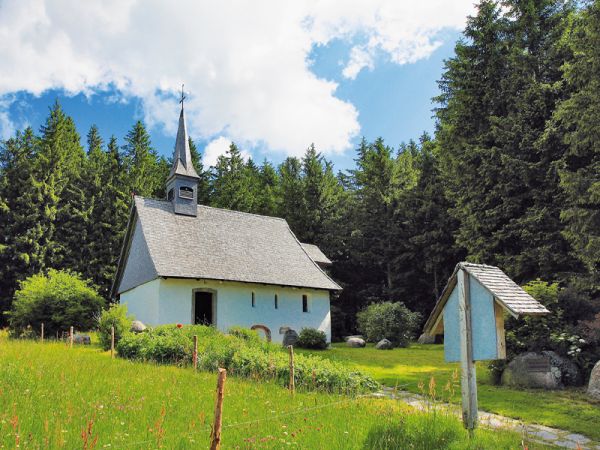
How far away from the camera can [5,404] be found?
6.58 m

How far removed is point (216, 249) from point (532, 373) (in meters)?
15.6

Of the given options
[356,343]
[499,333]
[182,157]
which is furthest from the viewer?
[182,157]

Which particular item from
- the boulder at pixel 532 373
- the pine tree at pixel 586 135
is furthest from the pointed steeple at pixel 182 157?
the boulder at pixel 532 373

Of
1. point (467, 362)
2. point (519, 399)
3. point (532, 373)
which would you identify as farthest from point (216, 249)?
point (467, 362)

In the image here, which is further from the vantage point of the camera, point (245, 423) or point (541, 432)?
point (541, 432)

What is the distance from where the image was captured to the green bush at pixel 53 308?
19.8 metres

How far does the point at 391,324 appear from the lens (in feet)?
79.3

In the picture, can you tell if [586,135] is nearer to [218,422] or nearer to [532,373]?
[532,373]

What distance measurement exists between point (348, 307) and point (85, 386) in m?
28.6

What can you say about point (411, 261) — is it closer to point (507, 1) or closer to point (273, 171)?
point (507, 1)

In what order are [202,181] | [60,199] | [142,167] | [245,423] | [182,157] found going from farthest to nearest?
1. [202,181]
2. [142,167]
3. [60,199]
4. [182,157]
5. [245,423]

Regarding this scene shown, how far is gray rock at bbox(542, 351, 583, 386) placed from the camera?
11.5m

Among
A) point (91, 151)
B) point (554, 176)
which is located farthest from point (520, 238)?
point (91, 151)

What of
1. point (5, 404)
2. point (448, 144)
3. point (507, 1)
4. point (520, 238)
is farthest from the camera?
point (448, 144)
